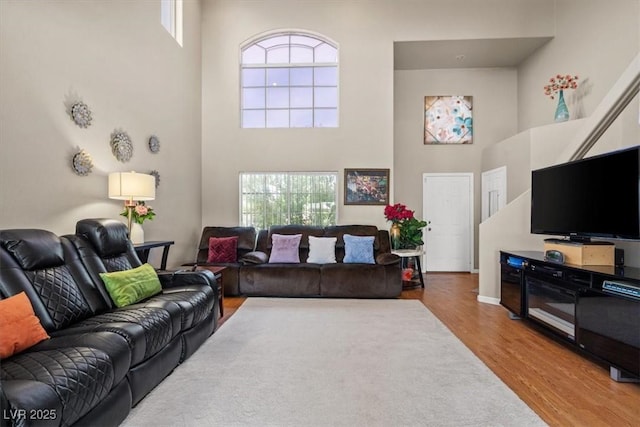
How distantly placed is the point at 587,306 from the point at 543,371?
0.60 meters

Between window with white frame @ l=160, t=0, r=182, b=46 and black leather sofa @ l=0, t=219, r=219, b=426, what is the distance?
3.30m

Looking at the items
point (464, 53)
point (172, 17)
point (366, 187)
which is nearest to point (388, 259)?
point (366, 187)

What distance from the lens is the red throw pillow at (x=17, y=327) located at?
152 cm

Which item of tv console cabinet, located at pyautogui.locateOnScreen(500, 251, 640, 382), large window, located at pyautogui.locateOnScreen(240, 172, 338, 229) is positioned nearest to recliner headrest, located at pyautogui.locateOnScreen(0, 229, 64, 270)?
large window, located at pyautogui.locateOnScreen(240, 172, 338, 229)

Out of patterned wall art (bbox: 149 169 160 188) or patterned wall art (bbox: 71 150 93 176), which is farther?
patterned wall art (bbox: 149 169 160 188)

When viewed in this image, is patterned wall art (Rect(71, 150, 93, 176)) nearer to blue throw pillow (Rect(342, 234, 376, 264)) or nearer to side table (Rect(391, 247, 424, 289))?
blue throw pillow (Rect(342, 234, 376, 264))

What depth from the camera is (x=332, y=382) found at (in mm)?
2139

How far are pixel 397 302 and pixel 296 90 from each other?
3.93 meters

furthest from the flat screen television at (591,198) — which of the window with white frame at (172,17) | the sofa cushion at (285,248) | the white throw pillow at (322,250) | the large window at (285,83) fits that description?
the window with white frame at (172,17)

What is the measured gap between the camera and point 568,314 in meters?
2.66

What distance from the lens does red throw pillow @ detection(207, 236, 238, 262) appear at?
4.85 m

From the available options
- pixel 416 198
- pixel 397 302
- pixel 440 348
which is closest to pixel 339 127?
pixel 416 198

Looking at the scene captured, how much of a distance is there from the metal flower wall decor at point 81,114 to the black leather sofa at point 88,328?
0.94 m

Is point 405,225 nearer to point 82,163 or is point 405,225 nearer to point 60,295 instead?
point 82,163
